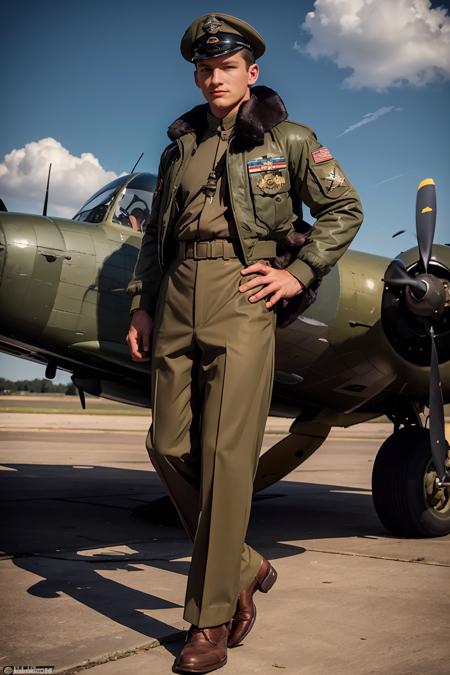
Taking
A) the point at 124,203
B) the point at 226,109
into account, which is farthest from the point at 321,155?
the point at 124,203

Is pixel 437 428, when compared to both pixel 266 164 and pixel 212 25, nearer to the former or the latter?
pixel 266 164

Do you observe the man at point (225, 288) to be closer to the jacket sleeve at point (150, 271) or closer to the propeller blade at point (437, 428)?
the jacket sleeve at point (150, 271)

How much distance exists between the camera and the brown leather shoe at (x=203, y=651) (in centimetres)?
303

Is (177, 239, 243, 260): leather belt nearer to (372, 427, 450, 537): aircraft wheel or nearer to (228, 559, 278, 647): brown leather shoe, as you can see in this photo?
(228, 559, 278, 647): brown leather shoe

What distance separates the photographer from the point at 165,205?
3.68 m

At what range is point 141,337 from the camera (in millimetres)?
3770

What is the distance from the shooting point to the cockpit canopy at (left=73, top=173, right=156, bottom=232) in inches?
285

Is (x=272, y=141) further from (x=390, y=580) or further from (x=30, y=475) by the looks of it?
(x=30, y=475)

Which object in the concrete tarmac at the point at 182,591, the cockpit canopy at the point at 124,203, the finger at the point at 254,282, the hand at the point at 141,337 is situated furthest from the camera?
the cockpit canopy at the point at 124,203

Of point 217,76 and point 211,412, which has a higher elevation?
point 217,76

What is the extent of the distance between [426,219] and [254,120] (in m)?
3.53

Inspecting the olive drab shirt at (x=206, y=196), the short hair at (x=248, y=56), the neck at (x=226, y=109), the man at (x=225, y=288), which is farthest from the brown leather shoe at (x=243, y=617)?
the short hair at (x=248, y=56)

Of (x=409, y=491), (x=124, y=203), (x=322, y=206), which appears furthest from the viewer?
(x=124, y=203)

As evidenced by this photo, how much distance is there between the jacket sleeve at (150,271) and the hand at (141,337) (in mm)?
69
